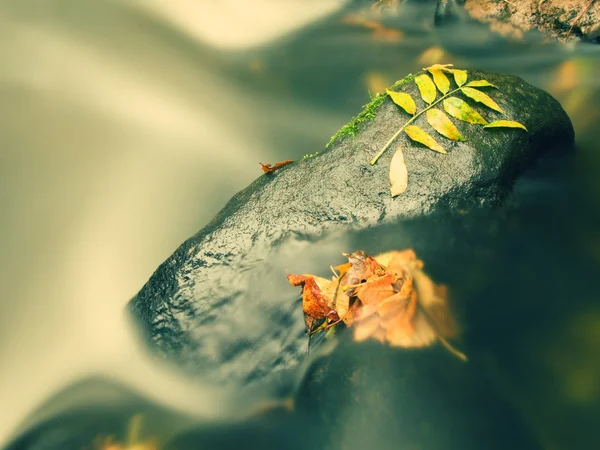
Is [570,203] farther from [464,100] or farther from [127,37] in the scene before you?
[127,37]

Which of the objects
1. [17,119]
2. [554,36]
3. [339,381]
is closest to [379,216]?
[339,381]

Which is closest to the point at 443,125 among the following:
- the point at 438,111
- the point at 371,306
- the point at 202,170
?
the point at 438,111

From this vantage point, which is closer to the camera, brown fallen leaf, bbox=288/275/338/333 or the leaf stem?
brown fallen leaf, bbox=288/275/338/333

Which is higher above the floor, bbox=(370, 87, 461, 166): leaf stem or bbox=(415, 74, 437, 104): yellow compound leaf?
bbox=(415, 74, 437, 104): yellow compound leaf

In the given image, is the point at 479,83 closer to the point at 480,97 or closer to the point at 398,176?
the point at 480,97

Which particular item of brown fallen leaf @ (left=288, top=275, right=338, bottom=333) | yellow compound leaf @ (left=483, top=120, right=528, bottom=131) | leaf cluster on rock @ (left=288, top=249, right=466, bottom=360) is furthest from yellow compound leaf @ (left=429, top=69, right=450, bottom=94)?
brown fallen leaf @ (left=288, top=275, right=338, bottom=333)

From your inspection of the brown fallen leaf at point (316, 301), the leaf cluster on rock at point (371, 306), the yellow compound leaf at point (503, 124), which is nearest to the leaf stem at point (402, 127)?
the yellow compound leaf at point (503, 124)

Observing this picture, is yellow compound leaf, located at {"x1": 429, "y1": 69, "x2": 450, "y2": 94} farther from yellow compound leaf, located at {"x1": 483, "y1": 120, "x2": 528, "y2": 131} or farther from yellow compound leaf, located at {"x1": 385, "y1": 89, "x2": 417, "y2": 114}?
yellow compound leaf, located at {"x1": 483, "y1": 120, "x2": 528, "y2": 131}
